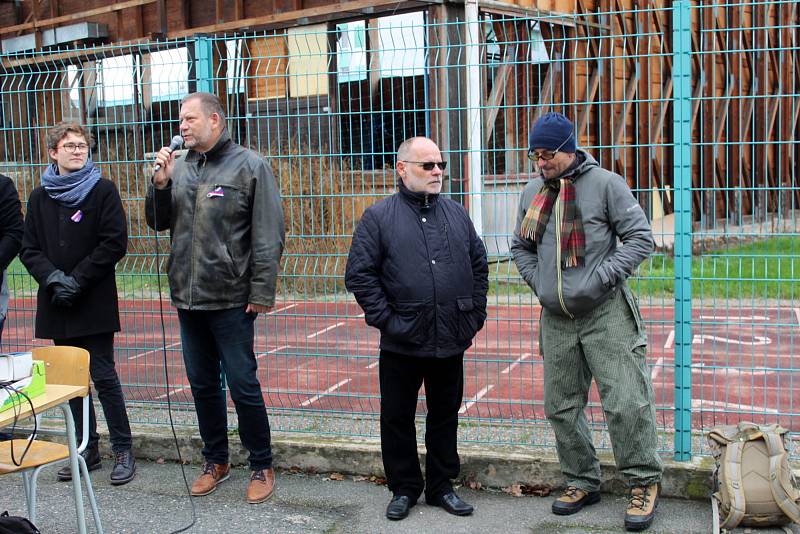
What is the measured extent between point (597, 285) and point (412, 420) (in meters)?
1.22

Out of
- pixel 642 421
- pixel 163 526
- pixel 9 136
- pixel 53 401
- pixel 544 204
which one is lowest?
pixel 163 526

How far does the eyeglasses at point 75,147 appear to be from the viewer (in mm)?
5316

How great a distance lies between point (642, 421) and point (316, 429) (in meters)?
2.16

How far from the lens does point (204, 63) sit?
5.69 metres

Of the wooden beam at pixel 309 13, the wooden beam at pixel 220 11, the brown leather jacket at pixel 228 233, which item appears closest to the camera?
the brown leather jacket at pixel 228 233

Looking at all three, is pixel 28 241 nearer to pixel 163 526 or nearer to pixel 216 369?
pixel 216 369

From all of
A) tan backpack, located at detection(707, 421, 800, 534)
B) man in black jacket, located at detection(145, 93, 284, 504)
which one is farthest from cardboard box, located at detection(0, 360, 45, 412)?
tan backpack, located at detection(707, 421, 800, 534)

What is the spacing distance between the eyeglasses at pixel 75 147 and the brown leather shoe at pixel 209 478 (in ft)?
6.45

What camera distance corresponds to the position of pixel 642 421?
4.46 meters

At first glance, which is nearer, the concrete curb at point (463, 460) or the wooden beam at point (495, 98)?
the concrete curb at point (463, 460)

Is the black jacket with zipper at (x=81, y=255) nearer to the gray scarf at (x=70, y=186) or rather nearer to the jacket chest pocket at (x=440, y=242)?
the gray scarf at (x=70, y=186)

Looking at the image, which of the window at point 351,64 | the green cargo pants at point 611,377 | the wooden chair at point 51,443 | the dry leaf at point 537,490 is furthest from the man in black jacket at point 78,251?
the green cargo pants at point 611,377

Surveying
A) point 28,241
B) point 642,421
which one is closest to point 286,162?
point 28,241

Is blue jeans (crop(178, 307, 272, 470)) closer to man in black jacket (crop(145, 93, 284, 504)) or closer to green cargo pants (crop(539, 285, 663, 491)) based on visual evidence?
man in black jacket (crop(145, 93, 284, 504))
